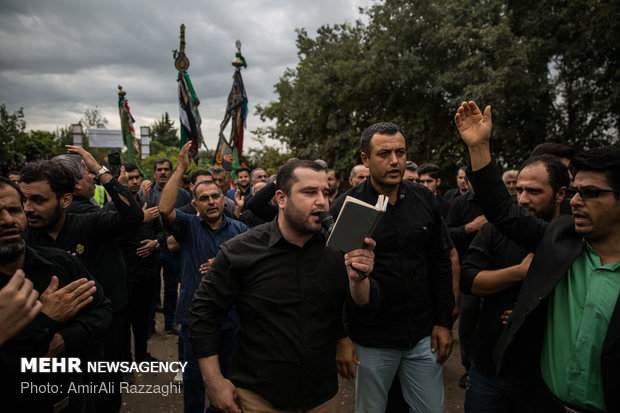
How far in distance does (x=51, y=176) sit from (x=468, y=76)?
37.2 ft

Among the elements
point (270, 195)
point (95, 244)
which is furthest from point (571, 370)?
point (95, 244)

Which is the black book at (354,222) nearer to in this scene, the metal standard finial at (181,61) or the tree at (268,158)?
the metal standard finial at (181,61)

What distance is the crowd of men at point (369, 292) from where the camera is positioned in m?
1.75

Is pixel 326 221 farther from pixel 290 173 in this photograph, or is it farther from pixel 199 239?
pixel 199 239

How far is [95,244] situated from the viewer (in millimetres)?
3174

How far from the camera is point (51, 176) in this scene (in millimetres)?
2684

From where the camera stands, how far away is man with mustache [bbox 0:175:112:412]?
1850 millimetres

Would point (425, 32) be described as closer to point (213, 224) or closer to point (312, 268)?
point (213, 224)

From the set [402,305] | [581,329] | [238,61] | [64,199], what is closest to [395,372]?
[402,305]

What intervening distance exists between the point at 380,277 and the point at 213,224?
73.6 inches

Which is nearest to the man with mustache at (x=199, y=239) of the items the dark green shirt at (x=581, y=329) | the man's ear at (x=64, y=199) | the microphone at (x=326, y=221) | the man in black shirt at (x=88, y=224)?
the man in black shirt at (x=88, y=224)

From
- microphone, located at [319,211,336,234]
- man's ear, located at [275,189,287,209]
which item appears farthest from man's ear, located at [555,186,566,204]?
man's ear, located at [275,189,287,209]

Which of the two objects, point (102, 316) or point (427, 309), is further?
point (427, 309)

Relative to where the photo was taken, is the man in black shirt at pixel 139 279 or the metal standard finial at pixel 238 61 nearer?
the man in black shirt at pixel 139 279
